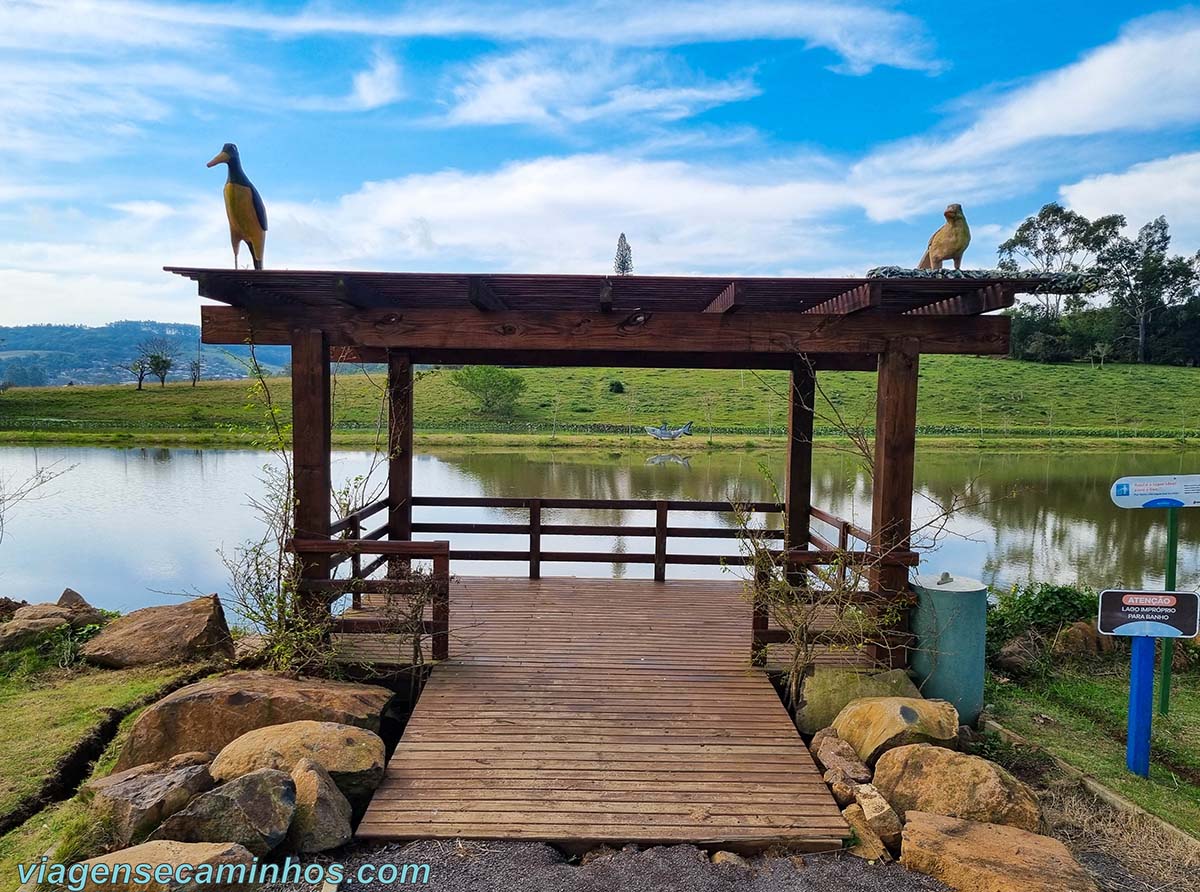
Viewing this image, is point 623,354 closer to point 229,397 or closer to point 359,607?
point 359,607

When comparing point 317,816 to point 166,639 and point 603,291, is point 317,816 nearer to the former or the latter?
point 603,291

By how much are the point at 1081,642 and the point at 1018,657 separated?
2.60 ft

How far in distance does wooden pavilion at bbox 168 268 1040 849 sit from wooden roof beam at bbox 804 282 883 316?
0.06 ft

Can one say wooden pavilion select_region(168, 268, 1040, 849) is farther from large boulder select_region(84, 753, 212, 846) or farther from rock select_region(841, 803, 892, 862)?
large boulder select_region(84, 753, 212, 846)

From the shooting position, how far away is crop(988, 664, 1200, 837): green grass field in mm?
3947

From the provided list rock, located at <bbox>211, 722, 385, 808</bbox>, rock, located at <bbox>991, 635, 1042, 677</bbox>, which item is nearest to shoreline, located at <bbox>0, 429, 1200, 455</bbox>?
rock, located at <bbox>991, 635, 1042, 677</bbox>

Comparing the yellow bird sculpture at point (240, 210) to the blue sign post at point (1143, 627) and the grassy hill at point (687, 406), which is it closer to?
the blue sign post at point (1143, 627)

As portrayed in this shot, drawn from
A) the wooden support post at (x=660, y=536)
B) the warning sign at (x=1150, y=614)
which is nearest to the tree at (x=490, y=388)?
the wooden support post at (x=660, y=536)

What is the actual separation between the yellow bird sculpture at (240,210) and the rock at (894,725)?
4.46 m

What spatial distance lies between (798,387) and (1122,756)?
141 inches

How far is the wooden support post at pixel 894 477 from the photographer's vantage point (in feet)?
15.5

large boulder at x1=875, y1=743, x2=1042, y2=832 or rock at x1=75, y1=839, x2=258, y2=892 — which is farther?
large boulder at x1=875, y1=743, x2=1042, y2=832

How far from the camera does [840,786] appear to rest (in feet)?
11.4

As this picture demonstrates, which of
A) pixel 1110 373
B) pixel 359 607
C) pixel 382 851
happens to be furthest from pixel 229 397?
pixel 1110 373
